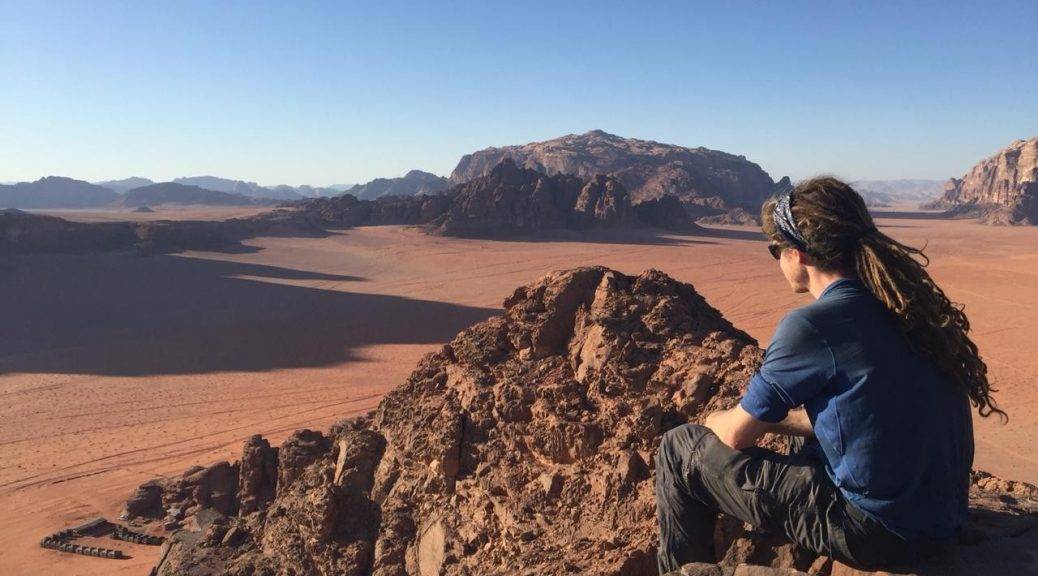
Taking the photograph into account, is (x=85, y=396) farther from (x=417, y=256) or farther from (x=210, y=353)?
(x=417, y=256)

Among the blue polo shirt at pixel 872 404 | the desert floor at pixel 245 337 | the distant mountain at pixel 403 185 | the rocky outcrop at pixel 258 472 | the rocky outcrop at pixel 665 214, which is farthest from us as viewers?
the distant mountain at pixel 403 185

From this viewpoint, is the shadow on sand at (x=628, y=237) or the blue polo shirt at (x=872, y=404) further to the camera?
the shadow on sand at (x=628, y=237)

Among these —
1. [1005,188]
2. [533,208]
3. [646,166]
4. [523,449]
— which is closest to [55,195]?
[646,166]

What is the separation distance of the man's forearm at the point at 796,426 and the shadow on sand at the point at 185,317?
1453 cm

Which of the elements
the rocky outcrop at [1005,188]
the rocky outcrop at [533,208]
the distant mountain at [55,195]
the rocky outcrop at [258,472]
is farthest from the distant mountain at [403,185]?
the rocky outcrop at [258,472]

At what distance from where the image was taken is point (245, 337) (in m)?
18.9

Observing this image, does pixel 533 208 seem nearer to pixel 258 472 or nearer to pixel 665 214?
pixel 665 214

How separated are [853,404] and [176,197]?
11040cm

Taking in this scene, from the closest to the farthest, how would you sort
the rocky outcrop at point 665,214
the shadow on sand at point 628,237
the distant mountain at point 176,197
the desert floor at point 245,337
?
the desert floor at point 245,337, the shadow on sand at point 628,237, the rocky outcrop at point 665,214, the distant mountain at point 176,197

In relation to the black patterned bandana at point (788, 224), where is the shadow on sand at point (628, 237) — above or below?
below

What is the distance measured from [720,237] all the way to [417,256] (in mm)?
20826

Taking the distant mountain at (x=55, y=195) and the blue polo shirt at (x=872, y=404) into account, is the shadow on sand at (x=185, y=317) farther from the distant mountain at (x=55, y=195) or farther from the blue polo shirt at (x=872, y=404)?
the distant mountain at (x=55, y=195)

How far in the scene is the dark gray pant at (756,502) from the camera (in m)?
2.10

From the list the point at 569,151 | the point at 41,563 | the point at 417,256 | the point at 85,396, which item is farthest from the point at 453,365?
the point at 569,151
